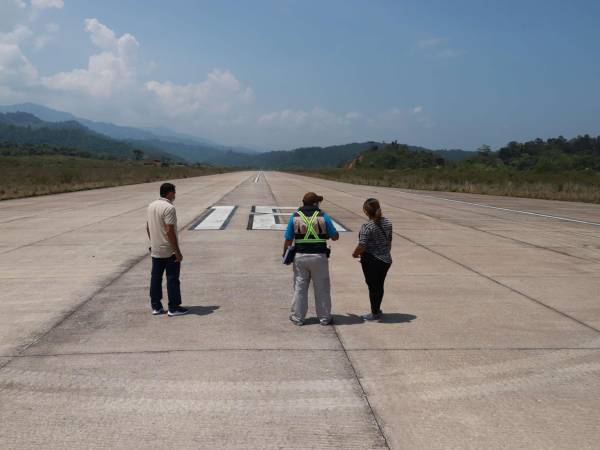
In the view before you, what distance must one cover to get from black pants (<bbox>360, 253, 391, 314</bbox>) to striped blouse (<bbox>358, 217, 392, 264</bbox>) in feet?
0.22

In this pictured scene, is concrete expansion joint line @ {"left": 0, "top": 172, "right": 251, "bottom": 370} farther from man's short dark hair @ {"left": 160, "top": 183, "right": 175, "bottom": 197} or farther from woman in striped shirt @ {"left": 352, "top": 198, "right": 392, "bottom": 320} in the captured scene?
woman in striped shirt @ {"left": 352, "top": 198, "right": 392, "bottom": 320}

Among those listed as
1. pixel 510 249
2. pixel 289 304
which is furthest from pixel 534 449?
pixel 510 249

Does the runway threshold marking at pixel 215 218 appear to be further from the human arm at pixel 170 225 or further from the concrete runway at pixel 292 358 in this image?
the human arm at pixel 170 225

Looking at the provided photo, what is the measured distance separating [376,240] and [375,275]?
17.0 inches

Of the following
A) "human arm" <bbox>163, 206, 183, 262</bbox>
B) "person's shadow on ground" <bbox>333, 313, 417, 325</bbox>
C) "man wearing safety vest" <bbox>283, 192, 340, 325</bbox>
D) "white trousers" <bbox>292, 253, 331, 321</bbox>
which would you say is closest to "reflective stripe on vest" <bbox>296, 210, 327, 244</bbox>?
"man wearing safety vest" <bbox>283, 192, 340, 325</bbox>

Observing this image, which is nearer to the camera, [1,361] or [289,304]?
[1,361]

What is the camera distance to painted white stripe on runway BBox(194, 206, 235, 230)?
49.8 ft

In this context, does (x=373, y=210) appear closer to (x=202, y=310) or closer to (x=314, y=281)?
(x=314, y=281)

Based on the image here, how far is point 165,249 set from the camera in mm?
6418

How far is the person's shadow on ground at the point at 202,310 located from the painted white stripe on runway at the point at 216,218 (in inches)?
327

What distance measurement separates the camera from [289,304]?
6934mm

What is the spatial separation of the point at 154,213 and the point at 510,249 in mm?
8563

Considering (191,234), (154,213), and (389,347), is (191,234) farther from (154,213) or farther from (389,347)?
(389,347)

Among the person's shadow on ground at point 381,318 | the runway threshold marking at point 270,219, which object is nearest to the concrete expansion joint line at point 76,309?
the person's shadow on ground at point 381,318
